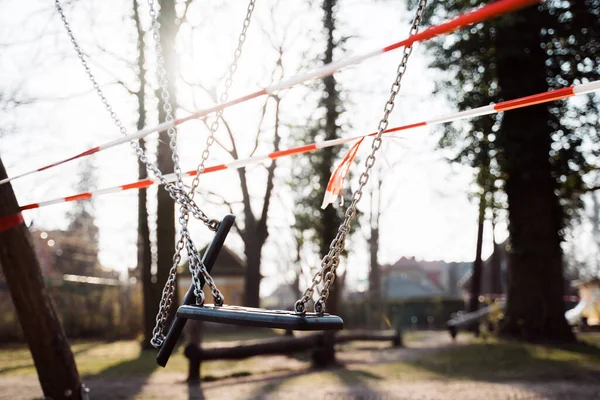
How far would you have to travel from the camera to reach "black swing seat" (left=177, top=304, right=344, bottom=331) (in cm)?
234

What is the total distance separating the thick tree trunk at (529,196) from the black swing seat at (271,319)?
11715mm

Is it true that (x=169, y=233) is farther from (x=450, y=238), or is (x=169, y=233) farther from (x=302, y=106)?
(x=450, y=238)

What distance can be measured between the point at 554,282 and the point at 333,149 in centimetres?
680

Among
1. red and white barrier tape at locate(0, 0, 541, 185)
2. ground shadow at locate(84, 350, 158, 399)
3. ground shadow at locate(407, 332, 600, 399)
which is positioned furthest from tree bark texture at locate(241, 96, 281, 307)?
red and white barrier tape at locate(0, 0, 541, 185)

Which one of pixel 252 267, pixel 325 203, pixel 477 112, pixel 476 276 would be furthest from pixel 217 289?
pixel 252 267

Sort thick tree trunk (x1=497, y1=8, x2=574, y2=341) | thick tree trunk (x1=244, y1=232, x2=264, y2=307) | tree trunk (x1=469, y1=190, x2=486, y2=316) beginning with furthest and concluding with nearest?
thick tree trunk (x1=244, y1=232, x2=264, y2=307), tree trunk (x1=469, y1=190, x2=486, y2=316), thick tree trunk (x1=497, y1=8, x2=574, y2=341)

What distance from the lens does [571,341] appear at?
496 inches

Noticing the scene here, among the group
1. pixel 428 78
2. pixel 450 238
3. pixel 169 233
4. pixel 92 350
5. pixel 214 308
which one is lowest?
pixel 92 350

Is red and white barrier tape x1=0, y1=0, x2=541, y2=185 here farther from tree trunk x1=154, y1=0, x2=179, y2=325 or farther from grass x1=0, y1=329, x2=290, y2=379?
tree trunk x1=154, y1=0, x2=179, y2=325

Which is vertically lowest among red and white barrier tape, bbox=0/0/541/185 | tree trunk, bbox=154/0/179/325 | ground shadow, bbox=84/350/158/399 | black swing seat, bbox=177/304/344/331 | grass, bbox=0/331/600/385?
ground shadow, bbox=84/350/158/399

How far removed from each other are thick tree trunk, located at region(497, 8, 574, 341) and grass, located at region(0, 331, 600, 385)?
3.23 feet

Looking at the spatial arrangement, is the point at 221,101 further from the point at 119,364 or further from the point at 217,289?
the point at 119,364

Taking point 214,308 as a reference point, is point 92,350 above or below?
below

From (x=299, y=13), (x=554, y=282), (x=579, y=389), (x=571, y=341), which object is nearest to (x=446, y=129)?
(x=554, y=282)
